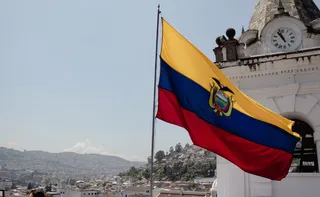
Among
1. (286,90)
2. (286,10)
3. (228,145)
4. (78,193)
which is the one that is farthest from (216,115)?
(78,193)

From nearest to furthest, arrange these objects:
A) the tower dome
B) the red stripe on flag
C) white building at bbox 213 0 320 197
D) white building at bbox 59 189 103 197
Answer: the red stripe on flag, white building at bbox 213 0 320 197, the tower dome, white building at bbox 59 189 103 197

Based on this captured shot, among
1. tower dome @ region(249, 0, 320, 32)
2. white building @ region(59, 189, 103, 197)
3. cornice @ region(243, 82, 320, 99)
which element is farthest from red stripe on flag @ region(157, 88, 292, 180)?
white building @ region(59, 189, 103, 197)

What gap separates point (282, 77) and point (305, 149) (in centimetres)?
225

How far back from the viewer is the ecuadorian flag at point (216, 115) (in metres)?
6.03

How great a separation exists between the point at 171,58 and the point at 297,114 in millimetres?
3883

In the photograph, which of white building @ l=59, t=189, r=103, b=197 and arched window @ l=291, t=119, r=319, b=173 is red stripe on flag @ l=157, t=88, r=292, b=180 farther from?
white building @ l=59, t=189, r=103, b=197

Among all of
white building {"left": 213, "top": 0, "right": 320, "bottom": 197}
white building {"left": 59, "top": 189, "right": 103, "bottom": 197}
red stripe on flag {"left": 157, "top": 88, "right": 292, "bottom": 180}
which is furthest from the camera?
white building {"left": 59, "top": 189, "right": 103, "bottom": 197}

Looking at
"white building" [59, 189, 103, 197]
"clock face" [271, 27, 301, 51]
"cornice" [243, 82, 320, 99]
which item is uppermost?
"clock face" [271, 27, 301, 51]

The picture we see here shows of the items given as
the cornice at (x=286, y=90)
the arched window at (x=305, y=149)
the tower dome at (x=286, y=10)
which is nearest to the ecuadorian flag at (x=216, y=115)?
the cornice at (x=286, y=90)

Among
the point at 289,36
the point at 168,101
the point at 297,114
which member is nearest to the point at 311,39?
the point at 289,36

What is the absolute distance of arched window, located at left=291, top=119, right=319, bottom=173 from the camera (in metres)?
8.78

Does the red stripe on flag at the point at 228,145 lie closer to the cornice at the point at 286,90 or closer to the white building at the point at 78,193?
the cornice at the point at 286,90

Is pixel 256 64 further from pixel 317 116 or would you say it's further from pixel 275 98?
pixel 317 116

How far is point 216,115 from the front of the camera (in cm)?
625
